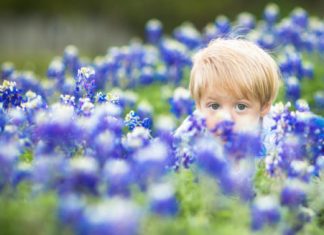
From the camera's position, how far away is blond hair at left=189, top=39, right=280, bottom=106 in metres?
5.36

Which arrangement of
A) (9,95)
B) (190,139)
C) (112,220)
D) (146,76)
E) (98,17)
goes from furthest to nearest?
(98,17) < (146,76) < (9,95) < (190,139) < (112,220)

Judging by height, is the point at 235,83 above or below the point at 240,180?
above

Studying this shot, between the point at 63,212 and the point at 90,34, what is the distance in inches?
840

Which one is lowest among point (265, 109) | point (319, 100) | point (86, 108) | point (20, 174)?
point (20, 174)

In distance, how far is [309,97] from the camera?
8.27m

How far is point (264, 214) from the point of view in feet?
12.0

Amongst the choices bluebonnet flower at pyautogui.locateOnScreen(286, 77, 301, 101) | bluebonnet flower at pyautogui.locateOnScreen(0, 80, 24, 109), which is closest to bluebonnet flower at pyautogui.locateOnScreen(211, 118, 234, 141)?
bluebonnet flower at pyautogui.locateOnScreen(0, 80, 24, 109)

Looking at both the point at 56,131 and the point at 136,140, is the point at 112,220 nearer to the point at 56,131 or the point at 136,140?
the point at 56,131

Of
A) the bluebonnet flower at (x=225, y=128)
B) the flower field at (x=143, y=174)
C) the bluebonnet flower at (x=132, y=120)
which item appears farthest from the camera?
the bluebonnet flower at (x=132, y=120)

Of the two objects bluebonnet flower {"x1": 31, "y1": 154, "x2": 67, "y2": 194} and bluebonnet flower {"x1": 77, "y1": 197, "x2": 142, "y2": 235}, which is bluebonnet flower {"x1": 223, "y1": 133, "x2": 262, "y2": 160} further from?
bluebonnet flower {"x1": 77, "y1": 197, "x2": 142, "y2": 235}

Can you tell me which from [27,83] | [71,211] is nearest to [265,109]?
[71,211]

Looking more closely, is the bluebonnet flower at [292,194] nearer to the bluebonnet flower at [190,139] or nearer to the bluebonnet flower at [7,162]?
the bluebonnet flower at [190,139]

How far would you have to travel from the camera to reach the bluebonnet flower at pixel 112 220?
3119 mm

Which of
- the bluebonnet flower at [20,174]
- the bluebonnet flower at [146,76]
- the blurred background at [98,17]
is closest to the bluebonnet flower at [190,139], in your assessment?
the bluebonnet flower at [20,174]
